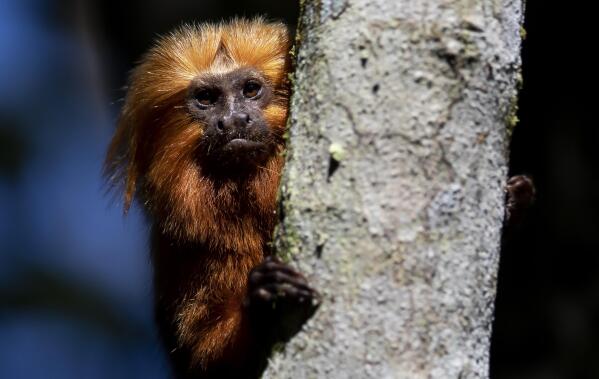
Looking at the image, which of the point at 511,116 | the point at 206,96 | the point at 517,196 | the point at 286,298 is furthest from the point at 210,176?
the point at 511,116

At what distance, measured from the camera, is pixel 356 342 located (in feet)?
9.21

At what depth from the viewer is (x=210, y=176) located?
4.61m

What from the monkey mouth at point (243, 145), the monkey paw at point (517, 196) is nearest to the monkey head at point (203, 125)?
the monkey mouth at point (243, 145)

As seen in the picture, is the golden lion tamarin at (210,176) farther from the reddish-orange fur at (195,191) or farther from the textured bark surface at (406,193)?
the textured bark surface at (406,193)

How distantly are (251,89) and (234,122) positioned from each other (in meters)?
0.25

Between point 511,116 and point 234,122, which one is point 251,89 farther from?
point 511,116

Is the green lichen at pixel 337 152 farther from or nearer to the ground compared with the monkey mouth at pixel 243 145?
farther from the ground

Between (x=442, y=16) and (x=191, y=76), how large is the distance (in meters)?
2.19

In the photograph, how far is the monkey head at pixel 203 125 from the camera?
4473 millimetres

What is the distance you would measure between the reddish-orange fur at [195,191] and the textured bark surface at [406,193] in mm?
1308

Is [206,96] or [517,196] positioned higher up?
[206,96]

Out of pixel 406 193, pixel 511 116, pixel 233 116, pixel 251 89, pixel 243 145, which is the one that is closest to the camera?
pixel 406 193

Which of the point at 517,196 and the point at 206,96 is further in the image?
the point at 206,96

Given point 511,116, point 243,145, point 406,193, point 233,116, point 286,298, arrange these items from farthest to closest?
1. point 233,116
2. point 243,145
3. point 511,116
4. point 286,298
5. point 406,193
